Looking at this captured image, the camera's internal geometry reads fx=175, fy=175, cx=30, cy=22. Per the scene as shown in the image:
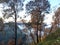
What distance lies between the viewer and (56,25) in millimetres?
5492

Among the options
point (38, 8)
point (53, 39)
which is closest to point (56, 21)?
point (38, 8)

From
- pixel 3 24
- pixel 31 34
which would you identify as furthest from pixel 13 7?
pixel 31 34

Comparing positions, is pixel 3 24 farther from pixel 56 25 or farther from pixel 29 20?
pixel 56 25

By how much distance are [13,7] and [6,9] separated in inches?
10.3

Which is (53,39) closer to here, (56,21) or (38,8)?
(56,21)

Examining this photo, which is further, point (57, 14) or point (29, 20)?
Answer: point (29, 20)

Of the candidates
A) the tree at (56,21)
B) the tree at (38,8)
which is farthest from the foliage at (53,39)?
the tree at (38,8)

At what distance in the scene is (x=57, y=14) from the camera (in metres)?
5.54

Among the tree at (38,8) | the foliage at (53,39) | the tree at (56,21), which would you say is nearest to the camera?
the foliage at (53,39)

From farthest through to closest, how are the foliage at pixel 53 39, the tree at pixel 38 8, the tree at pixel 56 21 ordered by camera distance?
the tree at pixel 38 8 < the tree at pixel 56 21 < the foliage at pixel 53 39

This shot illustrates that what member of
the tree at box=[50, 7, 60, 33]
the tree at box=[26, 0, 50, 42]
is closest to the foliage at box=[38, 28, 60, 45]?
the tree at box=[50, 7, 60, 33]

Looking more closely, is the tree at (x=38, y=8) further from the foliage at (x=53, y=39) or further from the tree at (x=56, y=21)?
the foliage at (x=53, y=39)

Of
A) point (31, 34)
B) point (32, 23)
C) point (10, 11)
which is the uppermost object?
point (10, 11)

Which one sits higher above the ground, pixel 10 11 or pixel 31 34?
pixel 10 11
